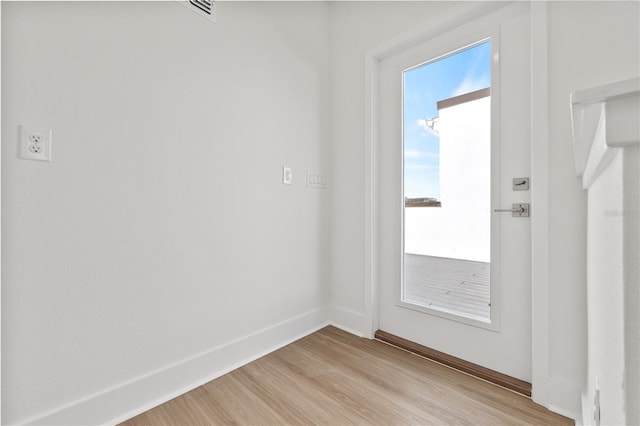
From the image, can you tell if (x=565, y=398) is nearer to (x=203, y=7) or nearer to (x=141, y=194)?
(x=141, y=194)

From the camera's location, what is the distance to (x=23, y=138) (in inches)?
40.8

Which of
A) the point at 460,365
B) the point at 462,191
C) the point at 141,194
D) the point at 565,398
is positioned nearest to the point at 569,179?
the point at 462,191

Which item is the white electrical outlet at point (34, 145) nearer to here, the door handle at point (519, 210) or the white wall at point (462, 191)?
the white wall at point (462, 191)

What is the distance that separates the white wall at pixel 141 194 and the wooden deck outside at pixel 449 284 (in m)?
0.83

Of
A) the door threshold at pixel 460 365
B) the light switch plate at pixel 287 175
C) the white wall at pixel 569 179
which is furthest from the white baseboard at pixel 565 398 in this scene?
the light switch plate at pixel 287 175

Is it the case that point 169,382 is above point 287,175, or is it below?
below

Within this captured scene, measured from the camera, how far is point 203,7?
1.53 m

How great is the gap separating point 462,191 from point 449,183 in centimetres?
9

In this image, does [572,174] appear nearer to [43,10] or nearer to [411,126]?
[411,126]

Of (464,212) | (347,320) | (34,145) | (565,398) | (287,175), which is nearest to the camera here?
(34,145)

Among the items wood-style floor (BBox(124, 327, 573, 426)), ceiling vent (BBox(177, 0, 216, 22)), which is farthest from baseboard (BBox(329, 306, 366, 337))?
ceiling vent (BBox(177, 0, 216, 22))

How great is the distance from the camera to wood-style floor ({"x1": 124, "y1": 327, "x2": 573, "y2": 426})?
1250 mm

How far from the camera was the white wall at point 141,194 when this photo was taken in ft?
3.45

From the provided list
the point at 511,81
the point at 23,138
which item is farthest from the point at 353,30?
the point at 23,138
